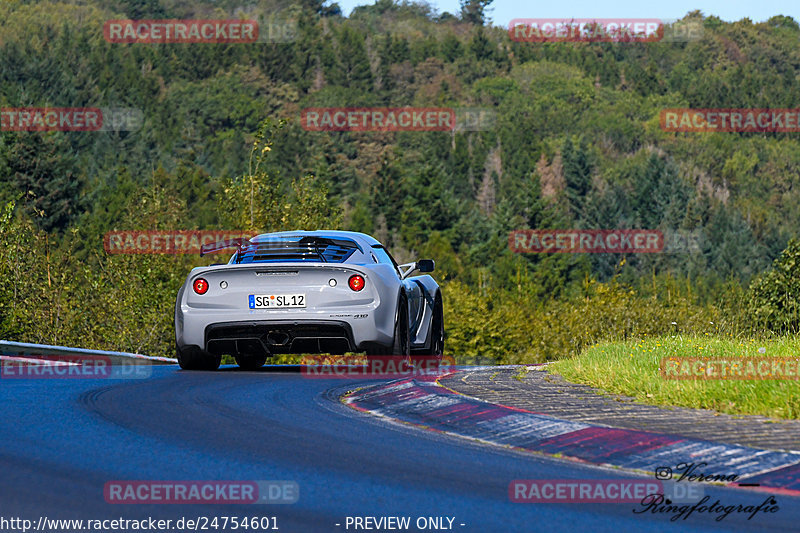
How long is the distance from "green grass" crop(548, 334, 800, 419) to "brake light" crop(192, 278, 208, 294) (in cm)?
339

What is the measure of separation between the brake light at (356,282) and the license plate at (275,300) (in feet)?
1.47

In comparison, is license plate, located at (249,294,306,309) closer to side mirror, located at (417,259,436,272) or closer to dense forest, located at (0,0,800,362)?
side mirror, located at (417,259,436,272)

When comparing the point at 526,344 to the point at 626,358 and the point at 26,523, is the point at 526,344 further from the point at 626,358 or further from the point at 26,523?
the point at 26,523

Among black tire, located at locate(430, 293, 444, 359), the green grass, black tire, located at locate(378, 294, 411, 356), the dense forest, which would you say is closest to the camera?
the green grass

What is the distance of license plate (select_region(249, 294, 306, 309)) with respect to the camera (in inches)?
440

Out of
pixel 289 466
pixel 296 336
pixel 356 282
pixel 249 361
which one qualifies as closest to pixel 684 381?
pixel 356 282

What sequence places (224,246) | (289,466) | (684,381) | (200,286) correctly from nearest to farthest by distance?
1. (289,466)
2. (684,381)
3. (200,286)
4. (224,246)

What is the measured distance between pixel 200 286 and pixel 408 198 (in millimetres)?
114000

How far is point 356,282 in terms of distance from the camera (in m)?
11.3

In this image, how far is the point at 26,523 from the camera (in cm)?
486

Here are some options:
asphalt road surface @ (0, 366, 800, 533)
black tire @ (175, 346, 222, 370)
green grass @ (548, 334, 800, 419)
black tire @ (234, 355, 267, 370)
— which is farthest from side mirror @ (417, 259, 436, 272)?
asphalt road surface @ (0, 366, 800, 533)

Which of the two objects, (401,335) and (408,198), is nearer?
(401,335)

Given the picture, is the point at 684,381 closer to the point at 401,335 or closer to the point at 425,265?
the point at 401,335

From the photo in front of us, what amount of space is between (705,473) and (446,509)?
1502 mm
